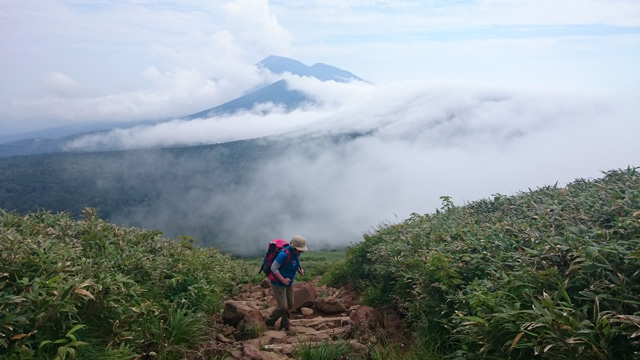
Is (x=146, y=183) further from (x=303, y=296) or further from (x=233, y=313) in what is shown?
(x=233, y=313)

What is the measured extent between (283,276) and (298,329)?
885 mm

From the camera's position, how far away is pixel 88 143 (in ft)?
402

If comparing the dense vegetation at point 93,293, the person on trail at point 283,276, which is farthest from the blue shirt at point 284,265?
the dense vegetation at point 93,293

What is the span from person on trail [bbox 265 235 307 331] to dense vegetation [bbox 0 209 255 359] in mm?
Result: 1044

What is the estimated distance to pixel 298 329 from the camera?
757 centimetres

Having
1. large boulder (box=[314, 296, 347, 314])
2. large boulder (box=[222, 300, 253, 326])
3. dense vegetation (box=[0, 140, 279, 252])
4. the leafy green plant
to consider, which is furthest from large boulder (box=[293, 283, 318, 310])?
dense vegetation (box=[0, 140, 279, 252])

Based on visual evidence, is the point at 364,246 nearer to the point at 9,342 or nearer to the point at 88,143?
the point at 9,342

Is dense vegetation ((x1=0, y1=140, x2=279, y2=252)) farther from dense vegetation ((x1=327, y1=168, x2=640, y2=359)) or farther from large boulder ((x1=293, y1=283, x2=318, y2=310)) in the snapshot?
dense vegetation ((x1=327, y1=168, x2=640, y2=359))

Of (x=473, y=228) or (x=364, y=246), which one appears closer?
(x=473, y=228)

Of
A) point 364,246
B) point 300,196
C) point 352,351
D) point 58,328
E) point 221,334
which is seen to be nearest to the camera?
point 58,328

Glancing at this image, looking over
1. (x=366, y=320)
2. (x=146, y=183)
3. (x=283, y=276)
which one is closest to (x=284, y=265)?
(x=283, y=276)

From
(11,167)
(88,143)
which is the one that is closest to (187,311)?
(11,167)

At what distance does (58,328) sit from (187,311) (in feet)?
6.99

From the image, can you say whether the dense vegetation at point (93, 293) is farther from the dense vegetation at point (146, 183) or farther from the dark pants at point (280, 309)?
the dense vegetation at point (146, 183)
